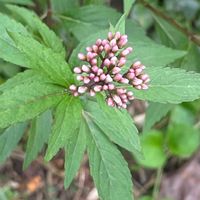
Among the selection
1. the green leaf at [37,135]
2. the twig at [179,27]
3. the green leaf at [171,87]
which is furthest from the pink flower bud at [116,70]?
the twig at [179,27]

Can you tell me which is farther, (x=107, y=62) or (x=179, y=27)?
(x=179, y=27)

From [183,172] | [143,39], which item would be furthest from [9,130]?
[183,172]

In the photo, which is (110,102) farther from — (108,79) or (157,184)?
(157,184)

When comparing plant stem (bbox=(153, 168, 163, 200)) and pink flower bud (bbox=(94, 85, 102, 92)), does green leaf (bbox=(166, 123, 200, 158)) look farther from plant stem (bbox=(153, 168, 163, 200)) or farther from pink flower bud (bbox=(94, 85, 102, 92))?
pink flower bud (bbox=(94, 85, 102, 92))

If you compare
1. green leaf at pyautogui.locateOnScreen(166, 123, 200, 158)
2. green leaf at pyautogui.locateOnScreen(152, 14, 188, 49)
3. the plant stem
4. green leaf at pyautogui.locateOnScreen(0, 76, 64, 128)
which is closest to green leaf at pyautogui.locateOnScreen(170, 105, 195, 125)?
green leaf at pyautogui.locateOnScreen(166, 123, 200, 158)

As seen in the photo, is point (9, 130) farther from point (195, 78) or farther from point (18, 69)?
point (18, 69)

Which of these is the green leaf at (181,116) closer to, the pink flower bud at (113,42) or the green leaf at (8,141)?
the green leaf at (8,141)

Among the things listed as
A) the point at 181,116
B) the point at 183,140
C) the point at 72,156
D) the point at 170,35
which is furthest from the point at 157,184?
the point at 72,156
